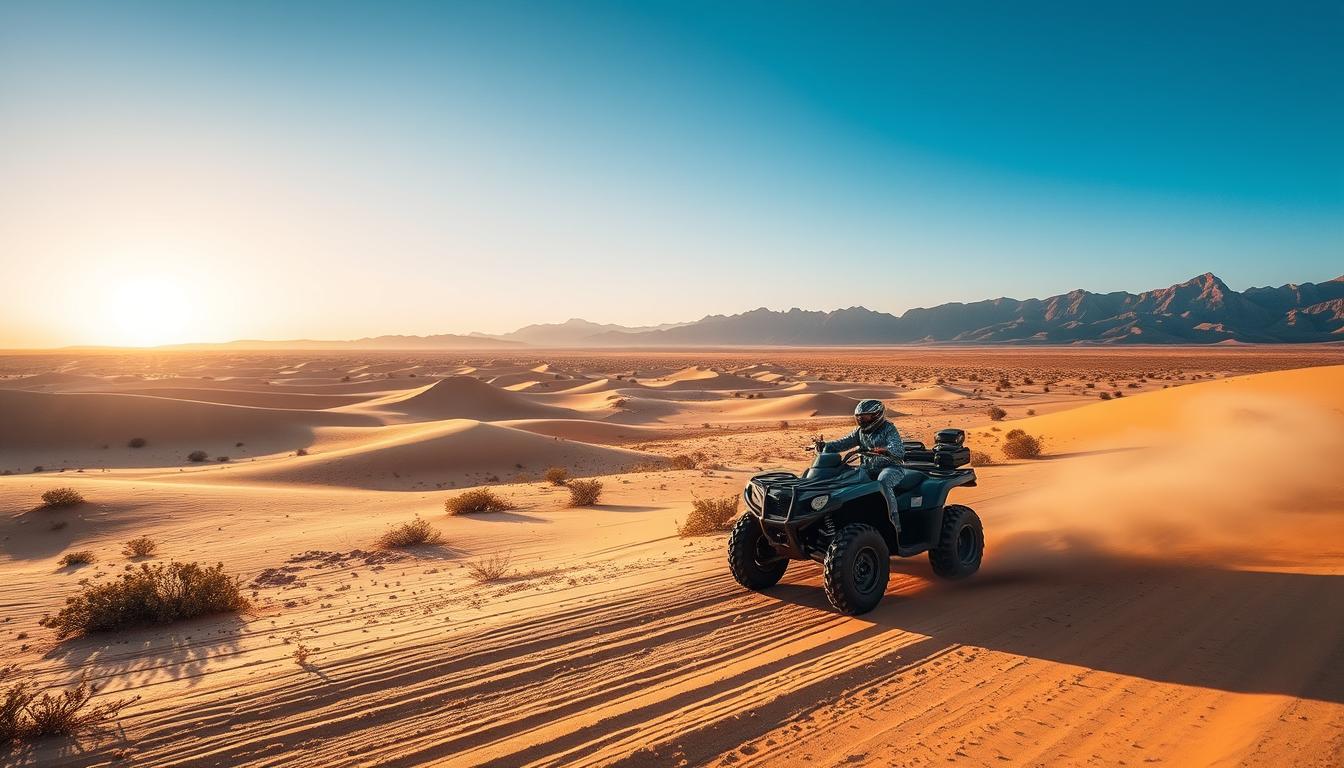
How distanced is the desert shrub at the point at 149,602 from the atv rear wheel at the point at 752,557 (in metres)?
5.15

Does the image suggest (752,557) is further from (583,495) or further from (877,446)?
(583,495)

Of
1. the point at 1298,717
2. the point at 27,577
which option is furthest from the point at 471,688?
the point at 27,577

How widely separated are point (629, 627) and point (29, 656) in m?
5.19

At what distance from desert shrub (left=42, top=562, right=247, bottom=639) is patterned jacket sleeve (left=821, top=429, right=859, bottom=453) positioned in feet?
20.5

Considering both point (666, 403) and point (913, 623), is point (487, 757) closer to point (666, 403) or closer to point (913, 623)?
point (913, 623)

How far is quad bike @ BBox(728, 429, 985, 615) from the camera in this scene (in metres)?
6.00

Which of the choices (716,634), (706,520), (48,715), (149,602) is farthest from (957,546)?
(149,602)

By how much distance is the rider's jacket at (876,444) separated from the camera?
6.44 meters

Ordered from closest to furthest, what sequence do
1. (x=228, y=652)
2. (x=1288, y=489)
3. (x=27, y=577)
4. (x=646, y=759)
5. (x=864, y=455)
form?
(x=646, y=759)
(x=228, y=652)
(x=864, y=455)
(x=27, y=577)
(x=1288, y=489)

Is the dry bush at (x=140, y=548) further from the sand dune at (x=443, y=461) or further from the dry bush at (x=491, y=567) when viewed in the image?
the sand dune at (x=443, y=461)

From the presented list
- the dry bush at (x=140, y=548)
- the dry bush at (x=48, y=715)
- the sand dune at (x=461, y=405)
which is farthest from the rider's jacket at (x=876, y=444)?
the sand dune at (x=461, y=405)

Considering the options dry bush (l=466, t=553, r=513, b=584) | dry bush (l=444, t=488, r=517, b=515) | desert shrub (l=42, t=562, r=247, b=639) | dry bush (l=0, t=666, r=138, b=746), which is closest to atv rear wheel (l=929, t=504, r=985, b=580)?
dry bush (l=466, t=553, r=513, b=584)

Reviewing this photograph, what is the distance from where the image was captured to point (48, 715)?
415cm

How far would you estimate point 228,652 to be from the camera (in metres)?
5.70
